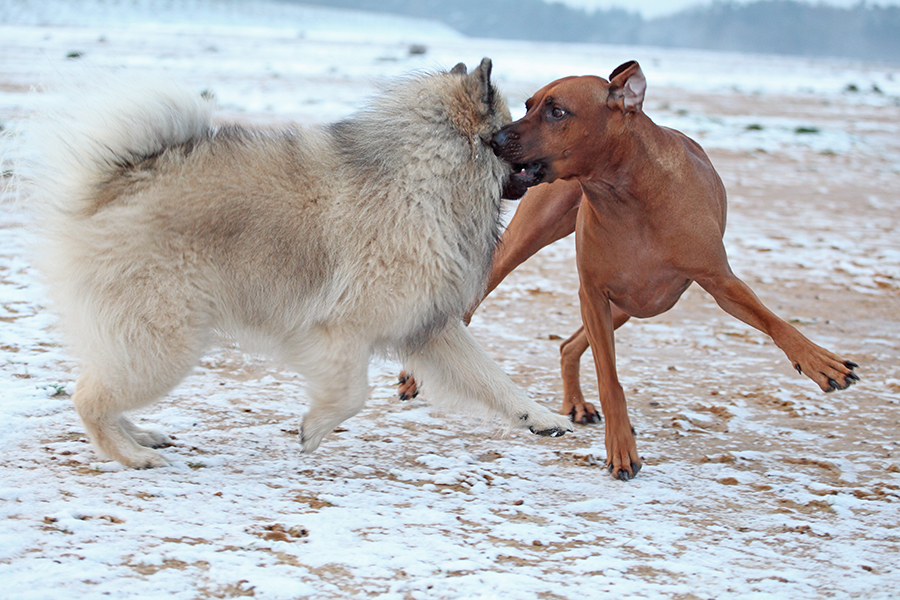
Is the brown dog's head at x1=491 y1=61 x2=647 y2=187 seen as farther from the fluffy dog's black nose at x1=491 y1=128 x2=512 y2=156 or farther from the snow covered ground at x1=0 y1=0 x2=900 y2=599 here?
the snow covered ground at x1=0 y1=0 x2=900 y2=599

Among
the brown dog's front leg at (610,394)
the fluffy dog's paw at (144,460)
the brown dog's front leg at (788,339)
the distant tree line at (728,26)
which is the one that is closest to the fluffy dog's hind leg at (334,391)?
the fluffy dog's paw at (144,460)

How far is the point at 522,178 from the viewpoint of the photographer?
3.65 metres

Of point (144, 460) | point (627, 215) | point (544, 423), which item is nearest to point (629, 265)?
point (627, 215)

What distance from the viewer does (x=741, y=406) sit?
4.63m

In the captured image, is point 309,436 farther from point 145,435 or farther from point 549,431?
point 549,431

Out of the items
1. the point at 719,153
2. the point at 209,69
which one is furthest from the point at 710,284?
the point at 209,69

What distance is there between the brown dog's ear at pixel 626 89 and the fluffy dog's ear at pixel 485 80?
0.50 m

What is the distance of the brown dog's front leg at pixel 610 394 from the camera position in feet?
12.0

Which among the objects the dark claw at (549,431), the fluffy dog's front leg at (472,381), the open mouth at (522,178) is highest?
the open mouth at (522,178)

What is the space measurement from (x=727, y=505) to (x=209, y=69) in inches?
887

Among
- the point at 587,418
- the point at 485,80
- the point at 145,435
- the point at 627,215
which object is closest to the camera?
the point at 485,80

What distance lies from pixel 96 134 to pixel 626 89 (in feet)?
6.95

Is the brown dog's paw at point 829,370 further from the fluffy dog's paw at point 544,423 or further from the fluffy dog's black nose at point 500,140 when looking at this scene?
the fluffy dog's black nose at point 500,140

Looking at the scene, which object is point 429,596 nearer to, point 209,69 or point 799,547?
Answer: point 799,547
